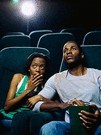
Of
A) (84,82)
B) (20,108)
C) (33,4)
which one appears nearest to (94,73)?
(84,82)

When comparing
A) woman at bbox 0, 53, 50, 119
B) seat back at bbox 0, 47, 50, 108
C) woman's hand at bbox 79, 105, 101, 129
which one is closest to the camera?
woman's hand at bbox 79, 105, 101, 129

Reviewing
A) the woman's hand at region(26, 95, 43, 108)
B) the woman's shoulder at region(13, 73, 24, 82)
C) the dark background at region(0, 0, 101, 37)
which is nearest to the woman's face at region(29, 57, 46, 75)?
the woman's shoulder at region(13, 73, 24, 82)

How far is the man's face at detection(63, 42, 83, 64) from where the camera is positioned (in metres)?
3.19

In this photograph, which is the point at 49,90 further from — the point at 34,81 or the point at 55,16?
the point at 55,16

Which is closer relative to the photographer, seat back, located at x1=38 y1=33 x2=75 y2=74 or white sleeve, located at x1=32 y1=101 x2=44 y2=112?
white sleeve, located at x1=32 y1=101 x2=44 y2=112

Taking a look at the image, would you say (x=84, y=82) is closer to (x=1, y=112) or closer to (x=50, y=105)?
(x=50, y=105)

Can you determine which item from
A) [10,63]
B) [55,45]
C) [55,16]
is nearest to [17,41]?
[55,45]

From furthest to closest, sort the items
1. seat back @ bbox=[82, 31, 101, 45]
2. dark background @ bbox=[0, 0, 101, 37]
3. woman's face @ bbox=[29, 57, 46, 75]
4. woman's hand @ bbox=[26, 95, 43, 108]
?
dark background @ bbox=[0, 0, 101, 37], seat back @ bbox=[82, 31, 101, 45], woman's face @ bbox=[29, 57, 46, 75], woman's hand @ bbox=[26, 95, 43, 108]

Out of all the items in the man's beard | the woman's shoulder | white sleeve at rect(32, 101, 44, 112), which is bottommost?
white sleeve at rect(32, 101, 44, 112)

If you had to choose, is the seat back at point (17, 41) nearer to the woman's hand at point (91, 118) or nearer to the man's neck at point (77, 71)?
the man's neck at point (77, 71)

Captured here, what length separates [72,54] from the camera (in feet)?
10.6

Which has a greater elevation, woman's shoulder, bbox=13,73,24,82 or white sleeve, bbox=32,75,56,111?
woman's shoulder, bbox=13,73,24,82

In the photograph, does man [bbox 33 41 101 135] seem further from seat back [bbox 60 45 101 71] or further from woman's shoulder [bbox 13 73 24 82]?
woman's shoulder [bbox 13 73 24 82]

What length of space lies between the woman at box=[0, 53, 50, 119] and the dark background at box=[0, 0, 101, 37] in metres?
5.63
